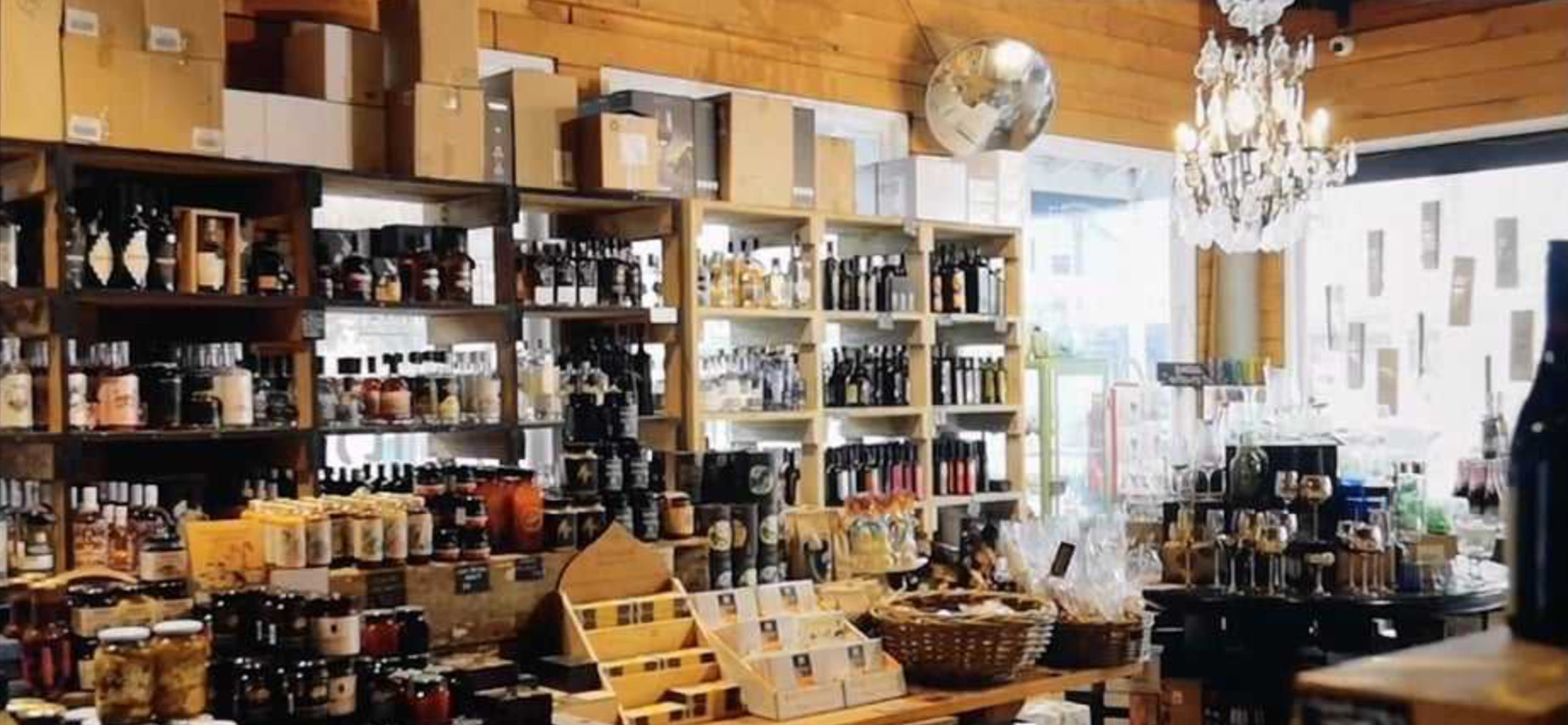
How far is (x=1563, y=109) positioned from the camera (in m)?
6.31

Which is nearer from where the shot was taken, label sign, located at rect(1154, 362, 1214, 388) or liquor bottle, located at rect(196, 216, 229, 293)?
liquor bottle, located at rect(196, 216, 229, 293)

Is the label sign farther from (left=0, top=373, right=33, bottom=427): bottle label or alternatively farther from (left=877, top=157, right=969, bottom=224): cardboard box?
(left=0, top=373, right=33, bottom=427): bottle label

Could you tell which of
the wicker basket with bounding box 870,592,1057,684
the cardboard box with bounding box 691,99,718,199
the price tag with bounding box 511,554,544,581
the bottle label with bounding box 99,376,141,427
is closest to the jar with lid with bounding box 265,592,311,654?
the price tag with bounding box 511,554,544,581

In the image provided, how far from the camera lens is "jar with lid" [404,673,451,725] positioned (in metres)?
2.49

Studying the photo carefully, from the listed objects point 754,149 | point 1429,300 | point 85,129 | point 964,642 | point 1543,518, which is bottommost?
point 964,642

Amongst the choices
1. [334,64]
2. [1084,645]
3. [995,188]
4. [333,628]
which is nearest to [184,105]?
[334,64]

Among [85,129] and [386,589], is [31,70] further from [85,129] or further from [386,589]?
[386,589]

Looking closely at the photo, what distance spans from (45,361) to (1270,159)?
139 inches

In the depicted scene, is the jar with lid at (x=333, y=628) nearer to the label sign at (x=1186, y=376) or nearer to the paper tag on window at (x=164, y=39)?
the paper tag on window at (x=164, y=39)

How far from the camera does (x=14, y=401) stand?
3543 millimetres

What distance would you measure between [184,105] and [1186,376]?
3437 millimetres

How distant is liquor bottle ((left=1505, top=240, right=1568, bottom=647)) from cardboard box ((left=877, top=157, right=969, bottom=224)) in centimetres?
412

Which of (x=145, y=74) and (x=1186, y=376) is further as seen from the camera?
(x=1186, y=376)

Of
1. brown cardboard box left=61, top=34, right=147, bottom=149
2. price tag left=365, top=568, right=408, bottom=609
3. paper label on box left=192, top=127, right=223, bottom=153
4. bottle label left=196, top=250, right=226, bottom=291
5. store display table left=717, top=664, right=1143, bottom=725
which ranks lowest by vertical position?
store display table left=717, top=664, right=1143, bottom=725
